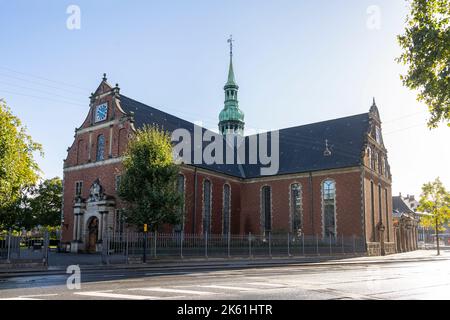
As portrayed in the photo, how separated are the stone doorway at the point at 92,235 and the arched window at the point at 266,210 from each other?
19.3 meters

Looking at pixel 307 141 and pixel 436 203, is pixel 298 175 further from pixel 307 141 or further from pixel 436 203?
pixel 436 203

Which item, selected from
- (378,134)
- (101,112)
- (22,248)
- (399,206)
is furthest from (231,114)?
(399,206)

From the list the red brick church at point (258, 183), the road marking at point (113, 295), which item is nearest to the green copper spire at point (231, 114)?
the red brick church at point (258, 183)

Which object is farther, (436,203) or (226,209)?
(436,203)

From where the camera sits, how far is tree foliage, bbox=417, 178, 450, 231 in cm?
5409

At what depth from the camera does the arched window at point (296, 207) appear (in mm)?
43781

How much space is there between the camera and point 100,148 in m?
37.8

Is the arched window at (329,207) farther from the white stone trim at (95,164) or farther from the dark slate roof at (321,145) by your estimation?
the white stone trim at (95,164)

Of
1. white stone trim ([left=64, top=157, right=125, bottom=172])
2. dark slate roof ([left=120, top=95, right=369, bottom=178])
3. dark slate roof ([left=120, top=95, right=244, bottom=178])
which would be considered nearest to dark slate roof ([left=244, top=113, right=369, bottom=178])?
dark slate roof ([left=120, top=95, right=369, bottom=178])

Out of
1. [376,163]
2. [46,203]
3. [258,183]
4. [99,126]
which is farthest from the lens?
[46,203]

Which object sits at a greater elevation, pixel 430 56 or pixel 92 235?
pixel 430 56

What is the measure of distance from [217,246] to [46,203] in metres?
38.4

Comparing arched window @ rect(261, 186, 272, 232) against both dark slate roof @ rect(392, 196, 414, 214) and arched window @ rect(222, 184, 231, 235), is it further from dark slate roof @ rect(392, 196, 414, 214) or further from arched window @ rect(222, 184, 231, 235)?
dark slate roof @ rect(392, 196, 414, 214)
